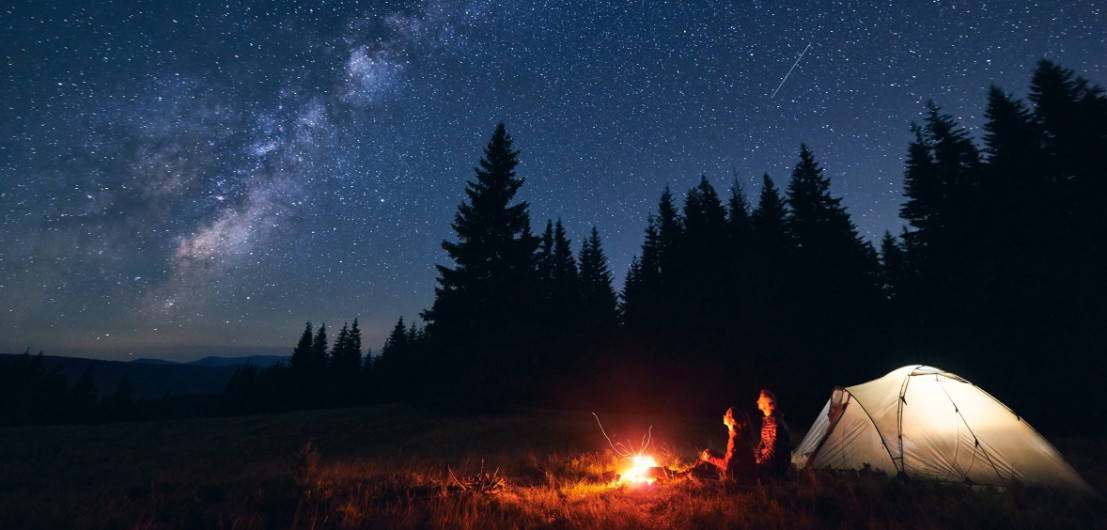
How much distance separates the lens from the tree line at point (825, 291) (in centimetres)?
1639

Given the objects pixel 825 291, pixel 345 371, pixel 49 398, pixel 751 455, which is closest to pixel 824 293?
pixel 825 291

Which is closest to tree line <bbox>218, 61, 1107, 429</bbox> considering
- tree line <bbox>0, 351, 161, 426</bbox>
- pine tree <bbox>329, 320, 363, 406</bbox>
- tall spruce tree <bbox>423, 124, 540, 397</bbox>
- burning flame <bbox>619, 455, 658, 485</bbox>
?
tall spruce tree <bbox>423, 124, 540, 397</bbox>

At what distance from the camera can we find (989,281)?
17859mm

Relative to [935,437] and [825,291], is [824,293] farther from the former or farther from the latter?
[935,437]

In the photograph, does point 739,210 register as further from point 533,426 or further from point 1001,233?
point 533,426


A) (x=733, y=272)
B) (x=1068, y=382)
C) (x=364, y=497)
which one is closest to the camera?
(x=364, y=497)

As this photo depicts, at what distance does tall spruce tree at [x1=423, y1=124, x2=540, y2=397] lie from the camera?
1975cm

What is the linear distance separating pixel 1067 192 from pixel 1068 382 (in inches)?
290

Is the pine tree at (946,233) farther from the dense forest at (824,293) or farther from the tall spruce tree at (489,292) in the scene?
the tall spruce tree at (489,292)

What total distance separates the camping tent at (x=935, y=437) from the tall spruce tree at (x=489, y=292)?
43.5 feet

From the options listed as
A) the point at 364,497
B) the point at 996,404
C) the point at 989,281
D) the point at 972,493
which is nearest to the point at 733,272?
the point at 989,281

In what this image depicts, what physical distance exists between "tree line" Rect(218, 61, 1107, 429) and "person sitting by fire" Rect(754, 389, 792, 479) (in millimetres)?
13609

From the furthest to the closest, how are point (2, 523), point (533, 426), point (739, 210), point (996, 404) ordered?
point (739, 210), point (533, 426), point (996, 404), point (2, 523)

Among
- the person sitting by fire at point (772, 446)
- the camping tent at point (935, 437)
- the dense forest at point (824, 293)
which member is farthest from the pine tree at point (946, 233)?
the person sitting by fire at point (772, 446)
